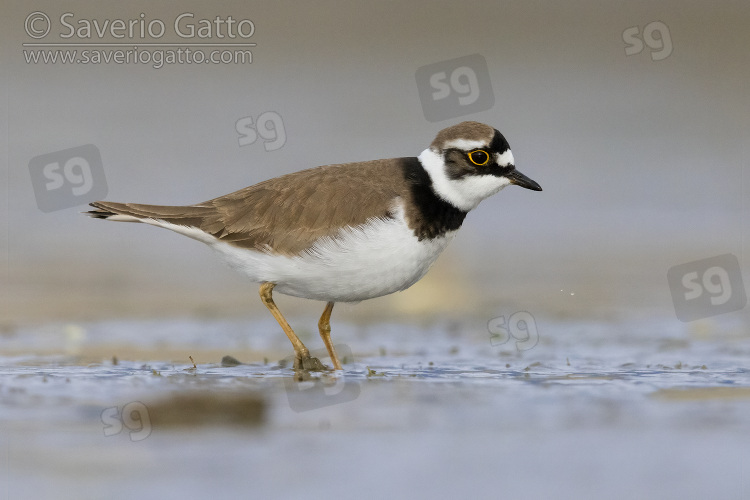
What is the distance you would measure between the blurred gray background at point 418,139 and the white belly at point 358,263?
178 cm

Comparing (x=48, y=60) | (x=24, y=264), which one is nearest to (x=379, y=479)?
(x=24, y=264)

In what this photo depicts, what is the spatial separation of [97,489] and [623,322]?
4995mm

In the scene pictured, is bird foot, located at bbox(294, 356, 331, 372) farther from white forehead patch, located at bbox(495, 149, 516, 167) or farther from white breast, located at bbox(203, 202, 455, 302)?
white forehead patch, located at bbox(495, 149, 516, 167)

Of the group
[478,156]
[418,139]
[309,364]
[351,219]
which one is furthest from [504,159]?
[418,139]

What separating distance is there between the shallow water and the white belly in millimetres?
499

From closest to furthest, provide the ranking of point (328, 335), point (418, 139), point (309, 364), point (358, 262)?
point (358, 262)
point (309, 364)
point (328, 335)
point (418, 139)

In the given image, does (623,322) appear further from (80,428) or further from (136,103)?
(136,103)

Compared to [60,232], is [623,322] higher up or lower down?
lower down

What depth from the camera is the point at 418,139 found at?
13219mm

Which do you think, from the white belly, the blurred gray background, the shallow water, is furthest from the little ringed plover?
the blurred gray background

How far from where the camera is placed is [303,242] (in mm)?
6684

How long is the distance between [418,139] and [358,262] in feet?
22.7

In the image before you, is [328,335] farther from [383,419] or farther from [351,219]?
[383,419]

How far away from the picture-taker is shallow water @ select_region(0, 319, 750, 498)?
415 cm
